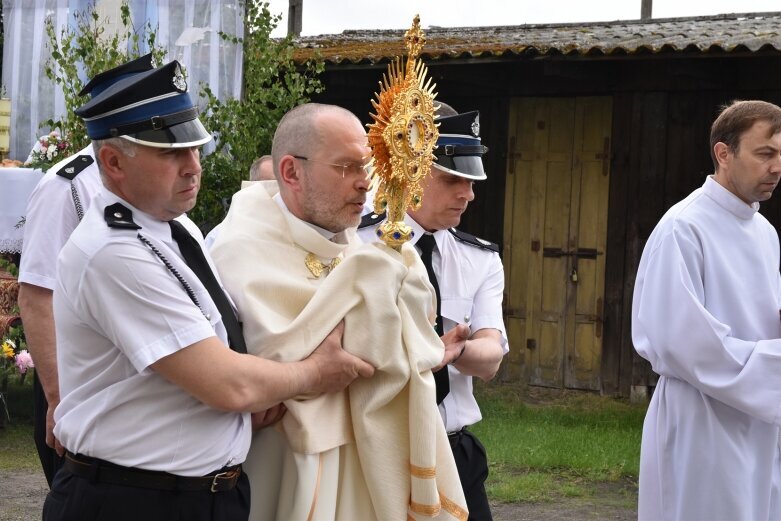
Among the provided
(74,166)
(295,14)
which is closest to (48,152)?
(74,166)

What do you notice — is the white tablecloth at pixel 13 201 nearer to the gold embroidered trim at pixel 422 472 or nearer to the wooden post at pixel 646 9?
the gold embroidered trim at pixel 422 472

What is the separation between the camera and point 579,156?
34.3ft

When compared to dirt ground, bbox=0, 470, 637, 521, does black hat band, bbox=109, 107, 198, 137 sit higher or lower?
higher

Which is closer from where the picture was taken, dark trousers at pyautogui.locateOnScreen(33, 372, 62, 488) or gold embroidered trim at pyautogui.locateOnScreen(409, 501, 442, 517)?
gold embroidered trim at pyautogui.locateOnScreen(409, 501, 442, 517)

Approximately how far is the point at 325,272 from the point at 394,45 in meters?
7.58

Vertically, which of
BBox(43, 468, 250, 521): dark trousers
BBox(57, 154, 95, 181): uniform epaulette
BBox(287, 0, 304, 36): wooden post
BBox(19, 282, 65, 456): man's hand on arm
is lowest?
BBox(43, 468, 250, 521): dark trousers

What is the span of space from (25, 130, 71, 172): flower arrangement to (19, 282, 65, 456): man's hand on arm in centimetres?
311

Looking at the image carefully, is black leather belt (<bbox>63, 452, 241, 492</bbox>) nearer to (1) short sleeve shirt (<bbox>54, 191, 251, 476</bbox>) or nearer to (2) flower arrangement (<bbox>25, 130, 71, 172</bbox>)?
(1) short sleeve shirt (<bbox>54, 191, 251, 476</bbox>)

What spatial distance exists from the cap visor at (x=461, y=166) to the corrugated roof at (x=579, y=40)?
17.4ft

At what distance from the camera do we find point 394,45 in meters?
10.4

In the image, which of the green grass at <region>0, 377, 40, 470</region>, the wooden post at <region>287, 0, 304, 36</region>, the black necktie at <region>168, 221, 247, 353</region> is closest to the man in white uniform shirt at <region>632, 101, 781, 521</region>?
the black necktie at <region>168, 221, 247, 353</region>

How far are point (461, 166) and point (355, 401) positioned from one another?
121 centimetres

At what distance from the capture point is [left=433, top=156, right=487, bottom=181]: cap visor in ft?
12.4

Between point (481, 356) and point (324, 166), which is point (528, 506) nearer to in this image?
point (481, 356)
